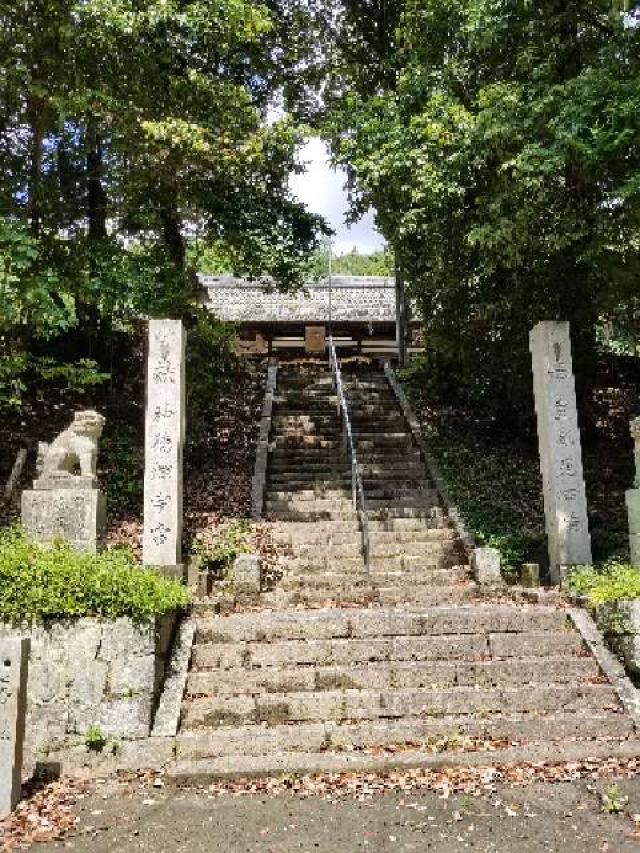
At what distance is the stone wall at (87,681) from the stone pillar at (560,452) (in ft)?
18.4

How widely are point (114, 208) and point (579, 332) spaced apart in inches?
365

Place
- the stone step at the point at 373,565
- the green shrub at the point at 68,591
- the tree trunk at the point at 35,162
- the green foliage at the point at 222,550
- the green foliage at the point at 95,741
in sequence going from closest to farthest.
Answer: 1. the green foliage at the point at 95,741
2. the green shrub at the point at 68,591
3. the green foliage at the point at 222,550
4. the stone step at the point at 373,565
5. the tree trunk at the point at 35,162

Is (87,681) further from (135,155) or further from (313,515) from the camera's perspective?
(135,155)

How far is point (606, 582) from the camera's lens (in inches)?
316

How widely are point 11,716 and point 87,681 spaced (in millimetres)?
1187

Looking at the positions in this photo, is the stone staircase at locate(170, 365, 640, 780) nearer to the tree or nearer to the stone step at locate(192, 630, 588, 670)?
the stone step at locate(192, 630, 588, 670)

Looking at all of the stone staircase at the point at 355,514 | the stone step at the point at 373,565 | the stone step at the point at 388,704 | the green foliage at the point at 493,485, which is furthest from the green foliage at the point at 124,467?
the stone step at the point at 388,704

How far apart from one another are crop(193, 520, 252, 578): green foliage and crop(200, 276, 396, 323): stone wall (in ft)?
49.0

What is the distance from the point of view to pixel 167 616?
23.8ft

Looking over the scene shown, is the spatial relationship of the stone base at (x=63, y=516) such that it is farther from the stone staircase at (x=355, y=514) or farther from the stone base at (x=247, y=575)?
the stone staircase at (x=355, y=514)

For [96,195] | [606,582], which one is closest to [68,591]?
[606,582]

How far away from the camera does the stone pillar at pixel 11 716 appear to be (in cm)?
502

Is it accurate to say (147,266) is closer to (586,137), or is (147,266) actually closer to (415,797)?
(586,137)

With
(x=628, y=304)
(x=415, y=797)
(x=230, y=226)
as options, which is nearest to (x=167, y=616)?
(x=415, y=797)
